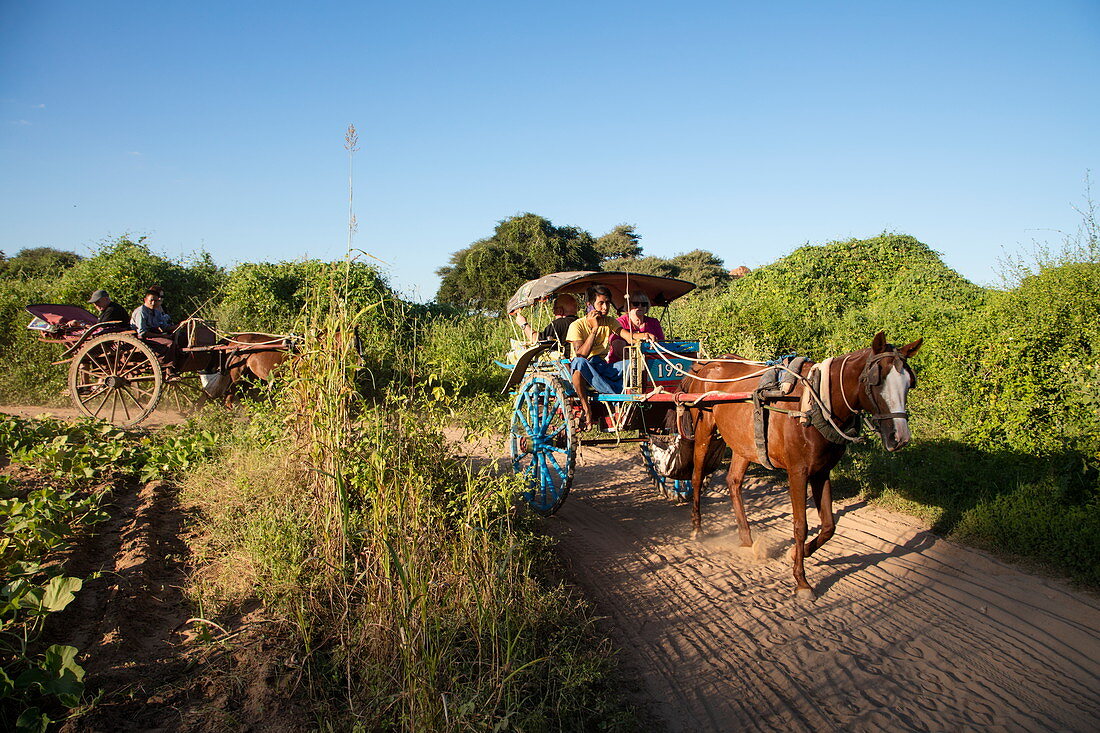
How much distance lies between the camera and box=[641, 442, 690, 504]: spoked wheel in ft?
24.1

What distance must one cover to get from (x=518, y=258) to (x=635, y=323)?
1569 centimetres

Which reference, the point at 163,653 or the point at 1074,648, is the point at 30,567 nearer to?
the point at 163,653

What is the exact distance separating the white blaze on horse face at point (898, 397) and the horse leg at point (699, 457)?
198 cm

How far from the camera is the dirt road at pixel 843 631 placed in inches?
140

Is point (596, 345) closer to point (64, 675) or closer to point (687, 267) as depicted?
point (64, 675)

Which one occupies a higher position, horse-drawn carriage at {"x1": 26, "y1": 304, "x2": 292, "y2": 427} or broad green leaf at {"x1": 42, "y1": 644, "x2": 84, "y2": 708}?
horse-drawn carriage at {"x1": 26, "y1": 304, "x2": 292, "y2": 427}

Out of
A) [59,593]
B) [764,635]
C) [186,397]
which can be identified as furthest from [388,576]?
[186,397]

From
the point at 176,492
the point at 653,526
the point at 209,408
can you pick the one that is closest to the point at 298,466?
the point at 176,492

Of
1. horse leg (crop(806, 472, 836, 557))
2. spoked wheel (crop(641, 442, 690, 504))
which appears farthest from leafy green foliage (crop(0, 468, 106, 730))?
spoked wheel (crop(641, 442, 690, 504))

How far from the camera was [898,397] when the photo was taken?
14.5 ft

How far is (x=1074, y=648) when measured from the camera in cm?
415

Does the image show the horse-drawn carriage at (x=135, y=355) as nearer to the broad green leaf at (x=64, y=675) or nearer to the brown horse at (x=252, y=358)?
the brown horse at (x=252, y=358)

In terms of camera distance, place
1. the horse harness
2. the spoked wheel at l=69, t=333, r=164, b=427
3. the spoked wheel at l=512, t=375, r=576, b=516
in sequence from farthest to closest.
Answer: the spoked wheel at l=69, t=333, r=164, b=427, the spoked wheel at l=512, t=375, r=576, b=516, the horse harness

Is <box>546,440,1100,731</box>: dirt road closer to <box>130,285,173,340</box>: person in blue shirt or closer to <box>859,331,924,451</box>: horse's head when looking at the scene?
<box>859,331,924,451</box>: horse's head
